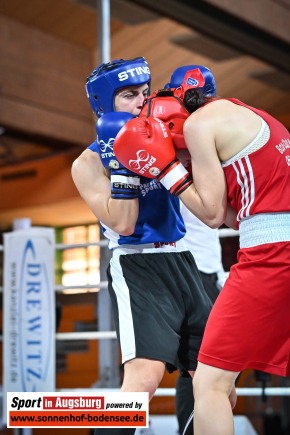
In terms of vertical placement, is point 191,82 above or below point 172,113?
above

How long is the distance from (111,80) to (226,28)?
9.75ft

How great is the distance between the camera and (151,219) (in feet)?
7.88

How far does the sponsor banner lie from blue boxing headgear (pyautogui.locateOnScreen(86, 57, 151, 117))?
2.71 ft

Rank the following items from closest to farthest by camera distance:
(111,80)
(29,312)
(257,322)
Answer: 1. (257,322)
2. (111,80)
3. (29,312)

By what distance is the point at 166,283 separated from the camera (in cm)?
239

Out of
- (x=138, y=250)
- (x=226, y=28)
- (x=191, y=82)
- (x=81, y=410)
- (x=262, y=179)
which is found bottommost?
(x=81, y=410)

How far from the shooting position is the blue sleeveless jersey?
2387 mm

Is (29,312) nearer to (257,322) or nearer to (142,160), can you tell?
(142,160)

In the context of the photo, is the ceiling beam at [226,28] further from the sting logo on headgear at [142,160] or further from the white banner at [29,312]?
the sting logo on headgear at [142,160]

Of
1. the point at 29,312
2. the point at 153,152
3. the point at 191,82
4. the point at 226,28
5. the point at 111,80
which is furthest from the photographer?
the point at 226,28

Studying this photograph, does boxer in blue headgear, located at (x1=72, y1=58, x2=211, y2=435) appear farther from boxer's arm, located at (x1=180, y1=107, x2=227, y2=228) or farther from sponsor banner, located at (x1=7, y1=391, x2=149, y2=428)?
boxer's arm, located at (x1=180, y1=107, x2=227, y2=228)

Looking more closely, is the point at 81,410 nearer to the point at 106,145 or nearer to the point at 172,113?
the point at 106,145

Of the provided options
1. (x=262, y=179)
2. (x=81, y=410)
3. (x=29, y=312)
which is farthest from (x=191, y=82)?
(x=29, y=312)

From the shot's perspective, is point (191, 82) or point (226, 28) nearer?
point (191, 82)
